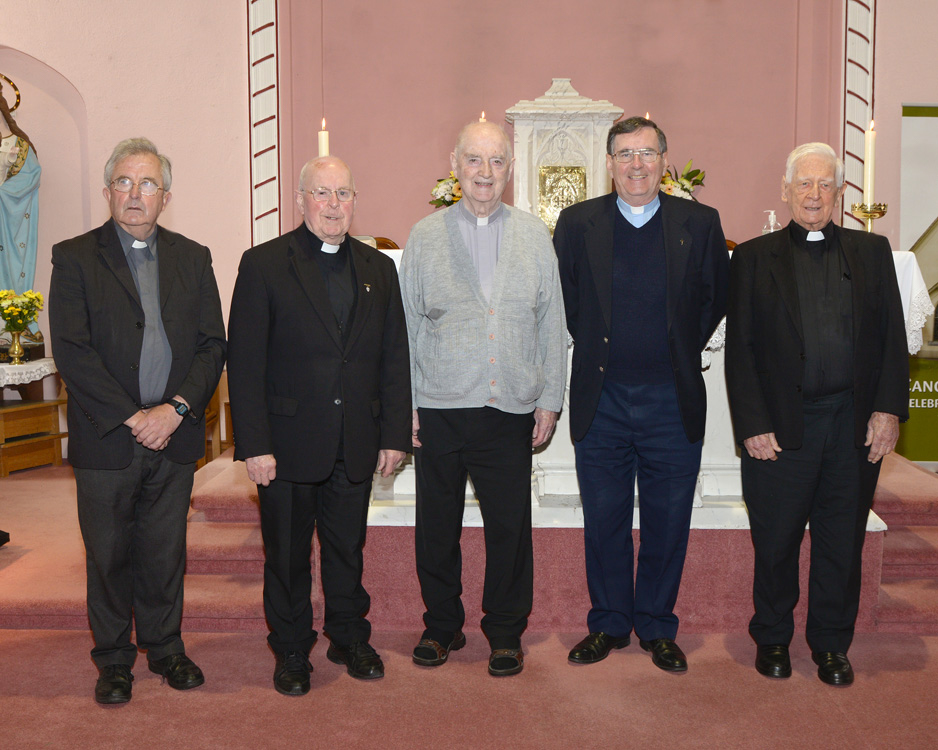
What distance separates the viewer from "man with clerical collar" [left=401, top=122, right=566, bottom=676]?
2779 mm

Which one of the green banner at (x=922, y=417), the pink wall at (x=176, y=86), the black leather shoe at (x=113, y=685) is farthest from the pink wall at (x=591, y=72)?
the black leather shoe at (x=113, y=685)

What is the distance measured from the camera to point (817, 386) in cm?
276

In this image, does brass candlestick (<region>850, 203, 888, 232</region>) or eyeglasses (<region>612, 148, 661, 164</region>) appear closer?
eyeglasses (<region>612, 148, 661, 164</region>)

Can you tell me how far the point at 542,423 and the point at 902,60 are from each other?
4338mm

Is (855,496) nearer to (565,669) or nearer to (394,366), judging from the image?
(565,669)

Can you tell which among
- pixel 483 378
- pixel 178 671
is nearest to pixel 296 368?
pixel 483 378

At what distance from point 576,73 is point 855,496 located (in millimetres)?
3789

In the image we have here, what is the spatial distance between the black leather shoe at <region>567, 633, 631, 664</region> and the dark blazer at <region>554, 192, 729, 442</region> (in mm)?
674

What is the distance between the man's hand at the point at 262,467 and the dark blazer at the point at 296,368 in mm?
17

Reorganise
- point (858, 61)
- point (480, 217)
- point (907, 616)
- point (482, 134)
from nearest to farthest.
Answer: point (482, 134) < point (480, 217) < point (907, 616) < point (858, 61)

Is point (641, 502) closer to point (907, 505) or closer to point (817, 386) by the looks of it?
point (817, 386)

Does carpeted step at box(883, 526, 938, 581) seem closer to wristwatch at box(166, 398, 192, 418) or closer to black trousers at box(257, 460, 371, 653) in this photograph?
black trousers at box(257, 460, 371, 653)

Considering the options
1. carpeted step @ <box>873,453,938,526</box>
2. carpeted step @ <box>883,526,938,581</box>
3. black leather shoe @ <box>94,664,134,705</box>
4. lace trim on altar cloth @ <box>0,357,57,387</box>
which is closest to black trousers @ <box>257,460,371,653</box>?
black leather shoe @ <box>94,664,134,705</box>

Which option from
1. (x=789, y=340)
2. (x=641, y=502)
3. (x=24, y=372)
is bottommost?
(x=641, y=502)
